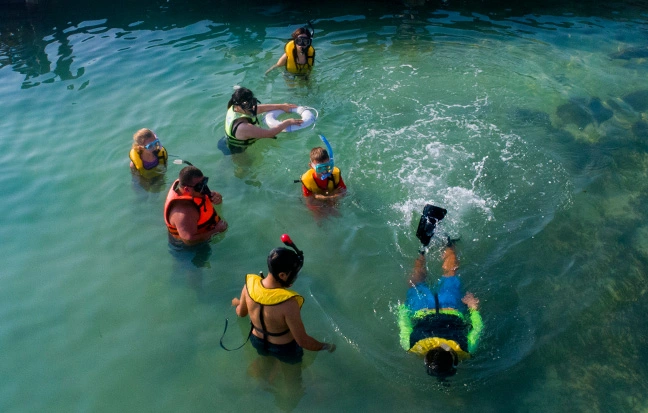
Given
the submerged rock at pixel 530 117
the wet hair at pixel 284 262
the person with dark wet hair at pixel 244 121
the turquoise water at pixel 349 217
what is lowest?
the turquoise water at pixel 349 217

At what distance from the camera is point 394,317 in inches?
182

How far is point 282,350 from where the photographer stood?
4.04m

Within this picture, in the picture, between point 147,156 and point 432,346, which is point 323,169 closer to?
point 432,346

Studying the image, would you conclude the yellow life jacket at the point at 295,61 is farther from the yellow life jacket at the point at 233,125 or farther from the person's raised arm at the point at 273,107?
the yellow life jacket at the point at 233,125

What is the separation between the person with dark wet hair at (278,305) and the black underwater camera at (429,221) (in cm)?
166

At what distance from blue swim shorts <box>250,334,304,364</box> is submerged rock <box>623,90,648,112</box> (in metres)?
7.10

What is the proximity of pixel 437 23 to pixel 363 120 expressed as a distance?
4928 millimetres

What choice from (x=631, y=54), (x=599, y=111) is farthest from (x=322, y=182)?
(x=631, y=54)

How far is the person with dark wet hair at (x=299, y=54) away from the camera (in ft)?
27.4

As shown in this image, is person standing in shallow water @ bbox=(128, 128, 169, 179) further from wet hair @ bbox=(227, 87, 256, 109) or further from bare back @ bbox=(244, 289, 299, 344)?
bare back @ bbox=(244, 289, 299, 344)

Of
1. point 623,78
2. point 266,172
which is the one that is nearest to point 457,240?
point 266,172

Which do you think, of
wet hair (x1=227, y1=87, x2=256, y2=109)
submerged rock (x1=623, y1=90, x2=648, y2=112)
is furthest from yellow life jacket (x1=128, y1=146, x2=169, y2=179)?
submerged rock (x1=623, y1=90, x2=648, y2=112)

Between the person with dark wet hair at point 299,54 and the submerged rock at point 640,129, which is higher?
the person with dark wet hair at point 299,54

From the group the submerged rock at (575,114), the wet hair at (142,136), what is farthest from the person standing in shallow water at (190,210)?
the submerged rock at (575,114)
